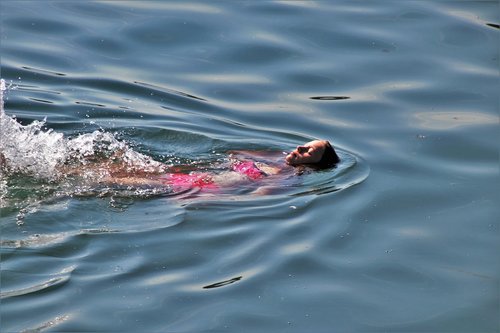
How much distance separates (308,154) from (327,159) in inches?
7.2

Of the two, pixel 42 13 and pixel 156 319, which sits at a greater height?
pixel 42 13

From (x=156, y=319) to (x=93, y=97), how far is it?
482 centimetres

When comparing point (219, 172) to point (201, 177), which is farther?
point (219, 172)

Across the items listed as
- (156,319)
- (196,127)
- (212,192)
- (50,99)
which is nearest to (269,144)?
(196,127)

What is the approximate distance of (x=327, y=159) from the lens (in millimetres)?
9789

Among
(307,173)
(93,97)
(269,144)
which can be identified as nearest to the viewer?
(307,173)

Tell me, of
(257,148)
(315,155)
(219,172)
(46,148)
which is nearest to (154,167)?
(219,172)

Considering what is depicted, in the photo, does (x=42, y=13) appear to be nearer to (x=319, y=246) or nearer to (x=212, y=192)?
(x=212, y=192)

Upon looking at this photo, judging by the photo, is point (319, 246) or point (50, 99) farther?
point (50, 99)

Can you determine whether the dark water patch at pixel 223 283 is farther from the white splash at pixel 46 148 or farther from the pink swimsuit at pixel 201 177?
the white splash at pixel 46 148

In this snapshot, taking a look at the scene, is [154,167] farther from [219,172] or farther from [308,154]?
[308,154]

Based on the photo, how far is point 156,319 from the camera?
22.8ft

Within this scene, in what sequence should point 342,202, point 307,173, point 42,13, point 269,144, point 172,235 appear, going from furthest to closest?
point 42,13, point 269,144, point 307,173, point 342,202, point 172,235

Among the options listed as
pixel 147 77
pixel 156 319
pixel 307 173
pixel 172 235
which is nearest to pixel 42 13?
pixel 147 77
